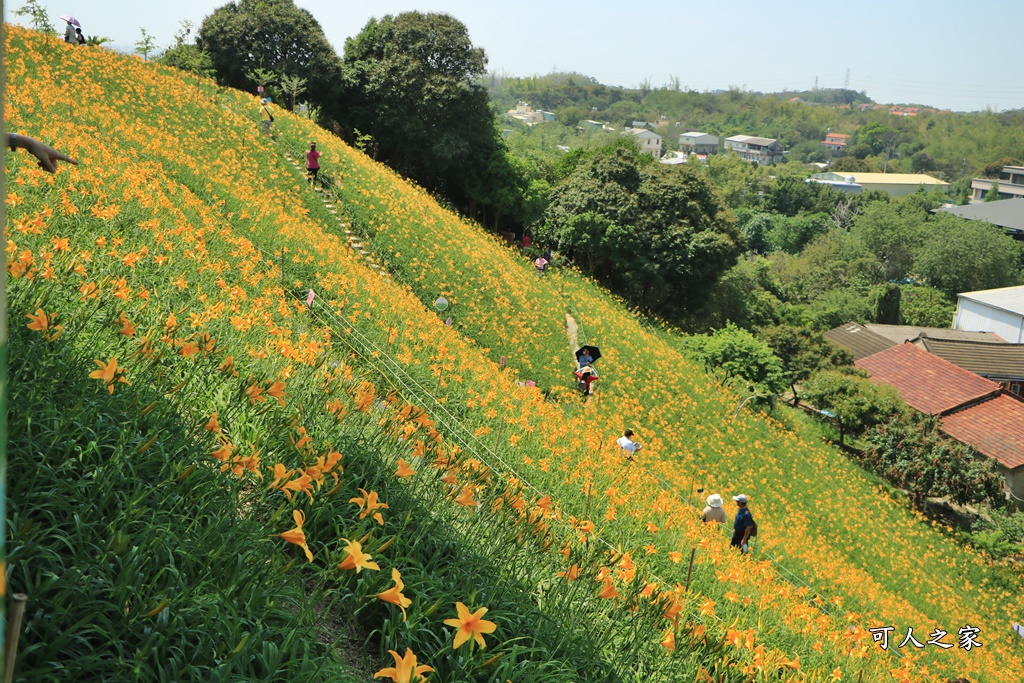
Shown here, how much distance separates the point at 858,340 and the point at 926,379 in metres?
9.85

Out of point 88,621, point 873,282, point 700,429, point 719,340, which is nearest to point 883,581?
point 700,429

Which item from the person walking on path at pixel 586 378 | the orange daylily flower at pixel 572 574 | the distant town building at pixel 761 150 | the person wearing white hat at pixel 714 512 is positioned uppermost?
the distant town building at pixel 761 150

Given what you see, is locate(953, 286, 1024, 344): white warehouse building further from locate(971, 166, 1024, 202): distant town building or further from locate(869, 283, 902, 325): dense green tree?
locate(971, 166, 1024, 202): distant town building

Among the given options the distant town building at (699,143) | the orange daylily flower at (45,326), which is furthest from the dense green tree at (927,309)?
the distant town building at (699,143)

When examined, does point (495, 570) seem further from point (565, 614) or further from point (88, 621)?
point (88, 621)

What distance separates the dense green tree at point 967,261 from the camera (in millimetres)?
48719

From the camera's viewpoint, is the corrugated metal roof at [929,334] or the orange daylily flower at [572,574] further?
the corrugated metal roof at [929,334]

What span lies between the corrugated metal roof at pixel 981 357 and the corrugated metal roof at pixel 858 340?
306 cm

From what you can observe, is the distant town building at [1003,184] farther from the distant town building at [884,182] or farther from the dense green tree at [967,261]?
the dense green tree at [967,261]

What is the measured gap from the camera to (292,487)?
298 centimetres

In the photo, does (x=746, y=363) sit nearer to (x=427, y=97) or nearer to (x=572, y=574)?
(x=427, y=97)

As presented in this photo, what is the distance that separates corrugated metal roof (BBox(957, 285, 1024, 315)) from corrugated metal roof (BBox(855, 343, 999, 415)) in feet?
43.1

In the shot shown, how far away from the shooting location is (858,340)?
35500 millimetres

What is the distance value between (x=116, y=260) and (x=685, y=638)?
15.2 ft
